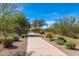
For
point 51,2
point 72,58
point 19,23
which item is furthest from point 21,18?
point 72,58

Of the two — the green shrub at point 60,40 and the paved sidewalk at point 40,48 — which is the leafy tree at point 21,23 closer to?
the paved sidewalk at point 40,48

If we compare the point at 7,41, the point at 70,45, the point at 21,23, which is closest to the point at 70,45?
the point at 70,45

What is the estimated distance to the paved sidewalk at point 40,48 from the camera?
7332mm

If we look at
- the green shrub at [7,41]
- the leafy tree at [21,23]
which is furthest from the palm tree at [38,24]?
the green shrub at [7,41]

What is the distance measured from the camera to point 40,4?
735 centimetres

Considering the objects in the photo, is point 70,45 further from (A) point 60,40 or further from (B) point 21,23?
(B) point 21,23

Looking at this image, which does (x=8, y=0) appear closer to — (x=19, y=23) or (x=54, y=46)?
(x=19, y=23)

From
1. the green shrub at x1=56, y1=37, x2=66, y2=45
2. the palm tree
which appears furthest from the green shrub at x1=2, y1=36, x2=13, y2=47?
the green shrub at x1=56, y1=37, x2=66, y2=45

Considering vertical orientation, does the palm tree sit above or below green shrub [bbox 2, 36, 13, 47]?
above

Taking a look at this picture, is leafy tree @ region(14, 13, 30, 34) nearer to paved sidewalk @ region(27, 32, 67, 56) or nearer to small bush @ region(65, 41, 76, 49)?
paved sidewalk @ region(27, 32, 67, 56)

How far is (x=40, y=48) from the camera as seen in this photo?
290 inches

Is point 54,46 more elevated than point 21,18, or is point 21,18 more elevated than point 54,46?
point 21,18

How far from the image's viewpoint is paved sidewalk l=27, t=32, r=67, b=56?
7332mm

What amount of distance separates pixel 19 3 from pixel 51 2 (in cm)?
60
